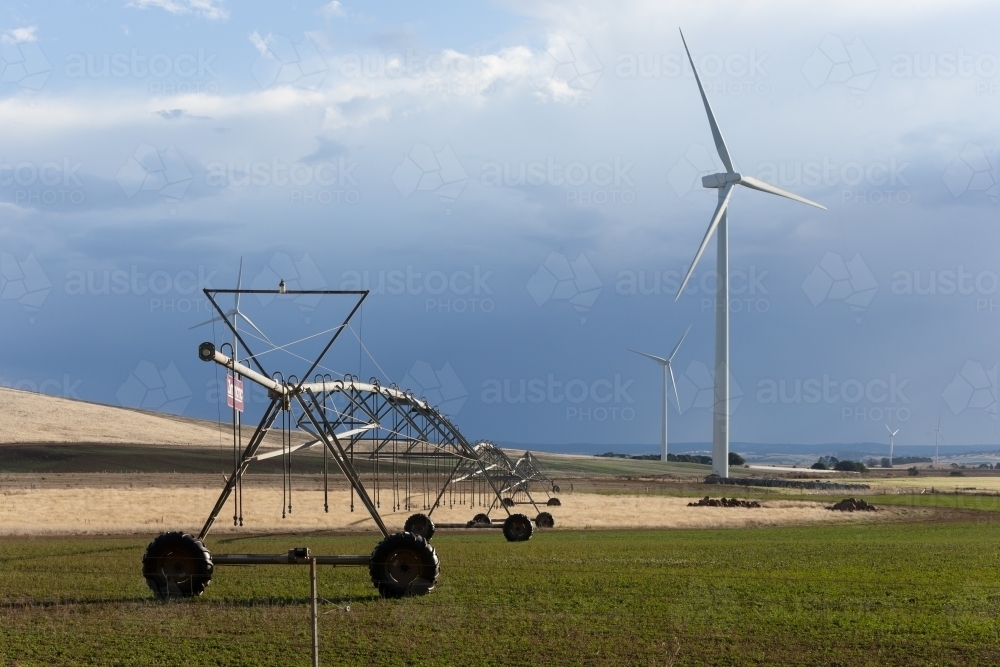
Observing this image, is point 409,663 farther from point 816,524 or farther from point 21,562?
point 816,524

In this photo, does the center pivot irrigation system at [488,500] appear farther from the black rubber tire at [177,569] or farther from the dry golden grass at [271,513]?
the black rubber tire at [177,569]

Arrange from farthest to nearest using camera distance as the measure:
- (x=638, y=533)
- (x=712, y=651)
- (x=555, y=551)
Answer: (x=638, y=533)
(x=555, y=551)
(x=712, y=651)

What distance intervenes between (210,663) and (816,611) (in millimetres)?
12143

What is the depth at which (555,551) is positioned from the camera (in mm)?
36000

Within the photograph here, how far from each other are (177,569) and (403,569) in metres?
4.68

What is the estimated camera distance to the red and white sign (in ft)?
72.9

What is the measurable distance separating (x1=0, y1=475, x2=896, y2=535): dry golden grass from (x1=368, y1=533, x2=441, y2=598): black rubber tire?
29.8 m

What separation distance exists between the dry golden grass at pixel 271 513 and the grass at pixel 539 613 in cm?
2060

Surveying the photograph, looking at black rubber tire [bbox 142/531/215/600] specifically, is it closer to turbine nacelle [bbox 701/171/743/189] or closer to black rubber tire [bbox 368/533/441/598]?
black rubber tire [bbox 368/533/441/598]

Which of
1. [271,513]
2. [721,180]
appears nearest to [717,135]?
[721,180]

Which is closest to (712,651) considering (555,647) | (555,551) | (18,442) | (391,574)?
(555,647)

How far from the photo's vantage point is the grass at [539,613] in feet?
57.2

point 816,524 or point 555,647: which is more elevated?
point 555,647

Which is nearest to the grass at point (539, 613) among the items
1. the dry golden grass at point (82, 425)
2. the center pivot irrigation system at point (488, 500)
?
the center pivot irrigation system at point (488, 500)
